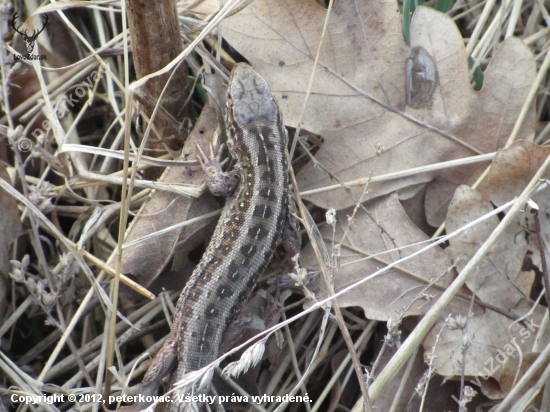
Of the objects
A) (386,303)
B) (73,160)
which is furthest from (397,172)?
(73,160)

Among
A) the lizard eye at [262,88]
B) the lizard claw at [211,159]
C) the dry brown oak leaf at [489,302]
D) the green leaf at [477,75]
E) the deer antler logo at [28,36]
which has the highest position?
the deer antler logo at [28,36]

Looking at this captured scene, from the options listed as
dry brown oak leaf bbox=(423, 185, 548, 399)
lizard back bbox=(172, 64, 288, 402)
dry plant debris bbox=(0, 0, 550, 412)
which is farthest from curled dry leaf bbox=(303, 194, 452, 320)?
lizard back bbox=(172, 64, 288, 402)

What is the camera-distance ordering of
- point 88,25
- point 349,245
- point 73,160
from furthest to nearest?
point 88,25, point 73,160, point 349,245

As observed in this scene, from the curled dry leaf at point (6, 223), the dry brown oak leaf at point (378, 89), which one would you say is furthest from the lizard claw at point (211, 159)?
the curled dry leaf at point (6, 223)

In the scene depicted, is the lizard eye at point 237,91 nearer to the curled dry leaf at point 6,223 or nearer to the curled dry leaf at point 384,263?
the curled dry leaf at point 384,263

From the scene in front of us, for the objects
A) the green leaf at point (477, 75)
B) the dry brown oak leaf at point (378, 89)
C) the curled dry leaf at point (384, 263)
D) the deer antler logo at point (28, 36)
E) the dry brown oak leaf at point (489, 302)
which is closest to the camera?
the dry brown oak leaf at point (489, 302)

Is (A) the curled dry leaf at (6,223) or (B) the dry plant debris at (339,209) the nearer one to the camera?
(B) the dry plant debris at (339,209)

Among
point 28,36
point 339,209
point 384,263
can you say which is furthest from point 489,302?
point 28,36

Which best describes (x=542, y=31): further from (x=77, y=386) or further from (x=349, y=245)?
(x=77, y=386)
